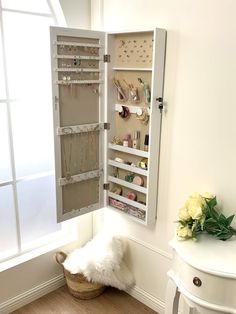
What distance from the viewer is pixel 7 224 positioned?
217 centimetres

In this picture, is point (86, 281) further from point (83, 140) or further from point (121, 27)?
point (121, 27)

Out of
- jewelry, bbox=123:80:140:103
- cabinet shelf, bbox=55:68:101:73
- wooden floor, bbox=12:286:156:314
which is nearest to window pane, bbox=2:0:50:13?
cabinet shelf, bbox=55:68:101:73

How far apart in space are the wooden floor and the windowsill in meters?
0.34

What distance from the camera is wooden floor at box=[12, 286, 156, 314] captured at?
223 centimetres

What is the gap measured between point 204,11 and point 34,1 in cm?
108

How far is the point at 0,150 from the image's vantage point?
2.04 metres

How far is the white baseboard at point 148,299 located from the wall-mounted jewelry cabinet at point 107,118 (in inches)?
22.7

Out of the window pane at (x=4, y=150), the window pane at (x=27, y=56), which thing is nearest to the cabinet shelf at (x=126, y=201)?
the window pane at (x=4, y=150)

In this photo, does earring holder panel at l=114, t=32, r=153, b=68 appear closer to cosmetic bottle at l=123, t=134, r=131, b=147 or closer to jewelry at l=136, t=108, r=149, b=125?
jewelry at l=136, t=108, r=149, b=125

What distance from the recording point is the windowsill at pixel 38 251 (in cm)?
217

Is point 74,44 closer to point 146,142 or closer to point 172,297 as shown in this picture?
point 146,142

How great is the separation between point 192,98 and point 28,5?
1181 mm

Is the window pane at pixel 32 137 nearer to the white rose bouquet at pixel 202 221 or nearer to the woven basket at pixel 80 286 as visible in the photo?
the woven basket at pixel 80 286

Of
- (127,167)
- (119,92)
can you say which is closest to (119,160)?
(127,167)
